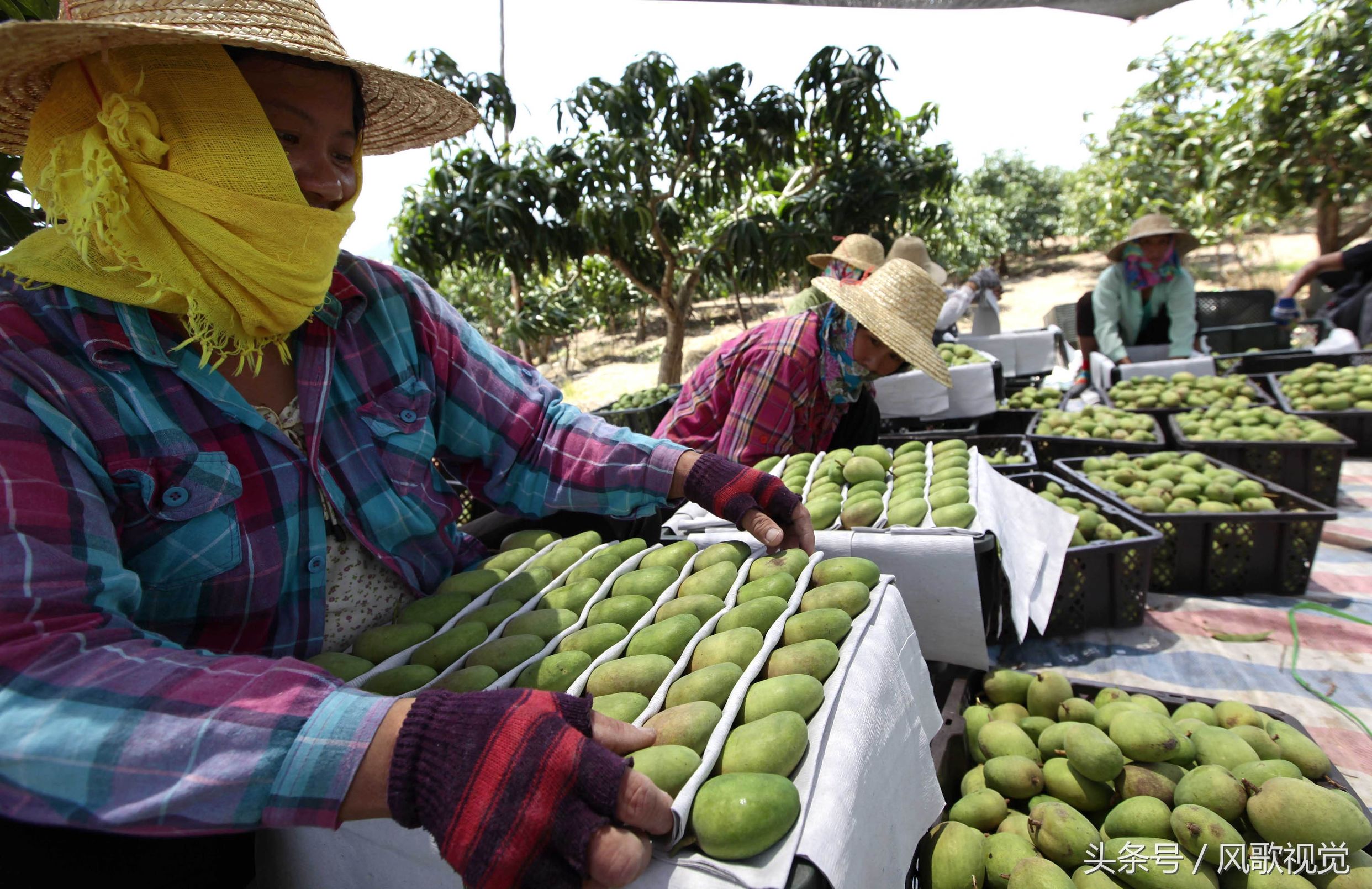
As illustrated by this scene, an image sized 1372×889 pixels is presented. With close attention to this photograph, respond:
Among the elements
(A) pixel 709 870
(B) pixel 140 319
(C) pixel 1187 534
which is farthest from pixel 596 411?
(A) pixel 709 870

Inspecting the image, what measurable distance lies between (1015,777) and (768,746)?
0.89 m

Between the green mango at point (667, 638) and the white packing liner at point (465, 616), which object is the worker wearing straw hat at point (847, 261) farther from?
the green mango at point (667, 638)

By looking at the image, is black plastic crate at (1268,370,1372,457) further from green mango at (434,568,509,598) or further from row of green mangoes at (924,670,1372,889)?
green mango at (434,568,509,598)

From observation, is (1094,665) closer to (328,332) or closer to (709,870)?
(709,870)

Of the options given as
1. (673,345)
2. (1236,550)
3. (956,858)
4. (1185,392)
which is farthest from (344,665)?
(673,345)

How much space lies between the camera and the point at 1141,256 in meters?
5.47

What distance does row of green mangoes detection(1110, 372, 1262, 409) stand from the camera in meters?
4.21

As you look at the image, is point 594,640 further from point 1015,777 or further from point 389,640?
point 1015,777

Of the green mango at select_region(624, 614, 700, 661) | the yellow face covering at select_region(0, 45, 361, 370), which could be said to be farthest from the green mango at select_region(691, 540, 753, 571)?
the yellow face covering at select_region(0, 45, 361, 370)

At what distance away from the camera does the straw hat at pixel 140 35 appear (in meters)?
1.01

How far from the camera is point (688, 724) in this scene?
1067mm

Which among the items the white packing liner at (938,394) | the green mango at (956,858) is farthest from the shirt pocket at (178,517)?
the white packing liner at (938,394)

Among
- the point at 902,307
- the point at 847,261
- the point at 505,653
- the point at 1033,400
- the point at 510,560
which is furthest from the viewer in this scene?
the point at 1033,400

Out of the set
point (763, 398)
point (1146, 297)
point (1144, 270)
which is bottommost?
point (763, 398)
